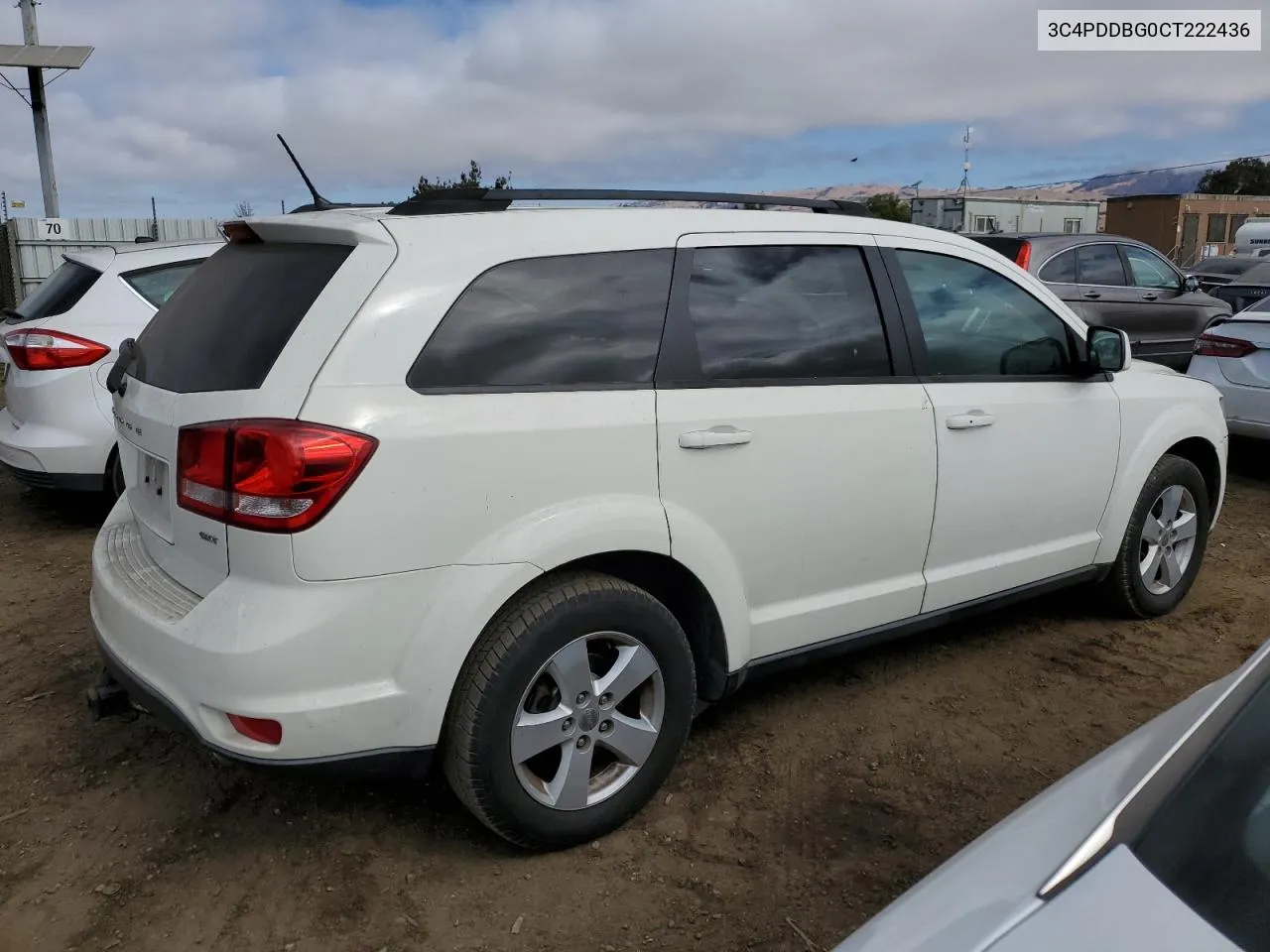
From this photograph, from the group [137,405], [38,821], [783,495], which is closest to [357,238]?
[137,405]

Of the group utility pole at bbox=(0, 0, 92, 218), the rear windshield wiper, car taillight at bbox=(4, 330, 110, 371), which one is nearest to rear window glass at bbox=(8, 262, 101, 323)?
car taillight at bbox=(4, 330, 110, 371)

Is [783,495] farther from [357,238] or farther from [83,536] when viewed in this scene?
[83,536]

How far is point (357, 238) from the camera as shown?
8.78 ft

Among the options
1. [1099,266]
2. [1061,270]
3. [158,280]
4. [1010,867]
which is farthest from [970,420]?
[1099,266]

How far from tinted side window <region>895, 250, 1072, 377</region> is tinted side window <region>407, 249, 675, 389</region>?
109 centimetres

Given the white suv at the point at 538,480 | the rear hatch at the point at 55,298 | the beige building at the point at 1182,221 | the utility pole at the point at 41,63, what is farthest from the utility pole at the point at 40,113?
the beige building at the point at 1182,221

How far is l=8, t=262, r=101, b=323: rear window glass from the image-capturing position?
5723mm

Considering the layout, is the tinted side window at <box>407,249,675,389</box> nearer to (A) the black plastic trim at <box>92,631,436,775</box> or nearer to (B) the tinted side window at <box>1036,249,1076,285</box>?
(A) the black plastic trim at <box>92,631,436,775</box>

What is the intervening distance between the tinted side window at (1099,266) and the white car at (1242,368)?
166 centimetres

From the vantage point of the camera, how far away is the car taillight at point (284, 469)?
2389 mm

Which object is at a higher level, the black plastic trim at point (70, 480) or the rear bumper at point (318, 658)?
the rear bumper at point (318, 658)

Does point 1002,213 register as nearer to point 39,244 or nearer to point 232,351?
point 39,244

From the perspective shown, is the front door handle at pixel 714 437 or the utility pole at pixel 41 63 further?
the utility pole at pixel 41 63

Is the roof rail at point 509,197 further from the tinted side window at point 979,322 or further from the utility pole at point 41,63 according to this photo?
the utility pole at point 41,63
